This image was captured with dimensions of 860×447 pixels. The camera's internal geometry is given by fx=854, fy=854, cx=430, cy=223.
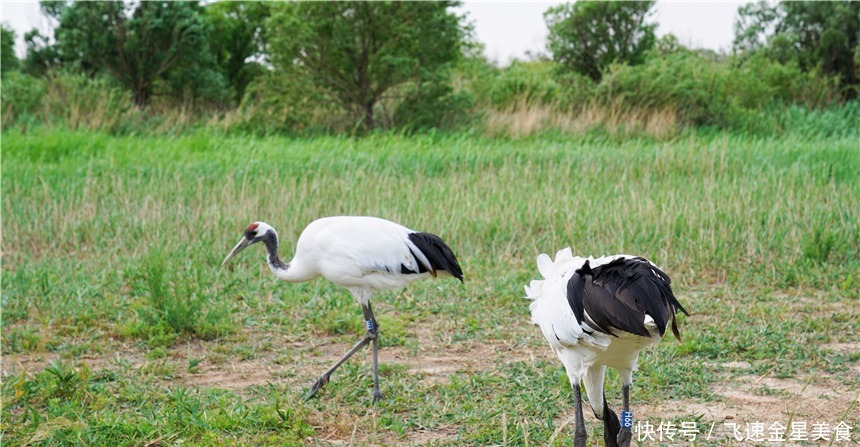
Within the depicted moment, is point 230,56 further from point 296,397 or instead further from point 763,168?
point 296,397

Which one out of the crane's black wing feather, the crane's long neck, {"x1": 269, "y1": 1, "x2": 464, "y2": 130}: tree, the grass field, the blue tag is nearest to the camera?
the crane's black wing feather

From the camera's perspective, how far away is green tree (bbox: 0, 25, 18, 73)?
72.0ft

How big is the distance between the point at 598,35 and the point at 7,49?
51.1ft

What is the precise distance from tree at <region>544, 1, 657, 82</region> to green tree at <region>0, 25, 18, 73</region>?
44.7 feet

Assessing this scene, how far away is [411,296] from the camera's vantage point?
677cm

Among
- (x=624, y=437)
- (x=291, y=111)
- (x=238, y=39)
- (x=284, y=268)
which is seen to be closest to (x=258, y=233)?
(x=284, y=268)

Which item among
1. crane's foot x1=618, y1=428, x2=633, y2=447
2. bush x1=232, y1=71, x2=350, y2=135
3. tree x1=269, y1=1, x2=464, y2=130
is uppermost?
tree x1=269, y1=1, x2=464, y2=130

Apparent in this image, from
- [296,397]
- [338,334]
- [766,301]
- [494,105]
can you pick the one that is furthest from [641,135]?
[296,397]

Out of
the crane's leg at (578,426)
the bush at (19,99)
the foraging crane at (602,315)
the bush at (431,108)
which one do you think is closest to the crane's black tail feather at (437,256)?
the foraging crane at (602,315)

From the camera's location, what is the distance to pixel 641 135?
1562 cm

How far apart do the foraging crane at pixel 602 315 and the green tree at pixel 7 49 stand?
21.3 metres

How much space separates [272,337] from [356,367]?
91cm

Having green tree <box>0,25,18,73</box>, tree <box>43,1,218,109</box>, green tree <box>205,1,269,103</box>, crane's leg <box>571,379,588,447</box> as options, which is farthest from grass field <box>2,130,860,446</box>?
green tree <box>0,25,18,73</box>

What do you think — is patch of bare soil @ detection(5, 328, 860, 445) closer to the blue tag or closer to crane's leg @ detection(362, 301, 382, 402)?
crane's leg @ detection(362, 301, 382, 402)
